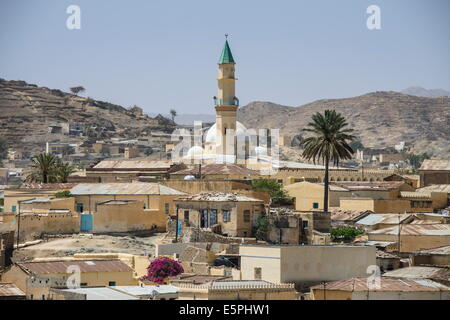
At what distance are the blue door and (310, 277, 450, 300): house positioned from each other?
2418cm

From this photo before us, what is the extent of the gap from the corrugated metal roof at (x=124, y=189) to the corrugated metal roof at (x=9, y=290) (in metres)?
23.6

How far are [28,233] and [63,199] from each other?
545 centimetres

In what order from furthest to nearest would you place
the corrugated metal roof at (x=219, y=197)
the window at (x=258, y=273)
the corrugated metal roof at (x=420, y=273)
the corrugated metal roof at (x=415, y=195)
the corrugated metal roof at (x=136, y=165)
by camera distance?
A: the corrugated metal roof at (x=136, y=165) < the corrugated metal roof at (x=415, y=195) < the corrugated metal roof at (x=219, y=197) < the window at (x=258, y=273) < the corrugated metal roof at (x=420, y=273)

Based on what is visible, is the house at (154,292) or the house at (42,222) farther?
the house at (42,222)

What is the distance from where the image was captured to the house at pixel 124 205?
217 ft

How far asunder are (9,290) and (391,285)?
48.2 feet

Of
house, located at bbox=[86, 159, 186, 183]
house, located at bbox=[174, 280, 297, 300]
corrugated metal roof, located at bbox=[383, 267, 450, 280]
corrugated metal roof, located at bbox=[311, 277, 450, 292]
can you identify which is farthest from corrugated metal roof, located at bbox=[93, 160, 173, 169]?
house, located at bbox=[174, 280, 297, 300]

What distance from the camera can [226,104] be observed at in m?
93.6

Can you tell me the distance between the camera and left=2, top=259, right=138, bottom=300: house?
46.3 metres

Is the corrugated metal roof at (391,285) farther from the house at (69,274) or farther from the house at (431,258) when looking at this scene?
the house at (69,274)

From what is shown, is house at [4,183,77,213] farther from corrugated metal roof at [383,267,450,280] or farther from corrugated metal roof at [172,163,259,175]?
corrugated metal roof at [383,267,450,280]

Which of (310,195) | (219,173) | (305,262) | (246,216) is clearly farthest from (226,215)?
(219,173)

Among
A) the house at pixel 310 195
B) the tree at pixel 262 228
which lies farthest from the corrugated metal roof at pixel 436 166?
the tree at pixel 262 228
